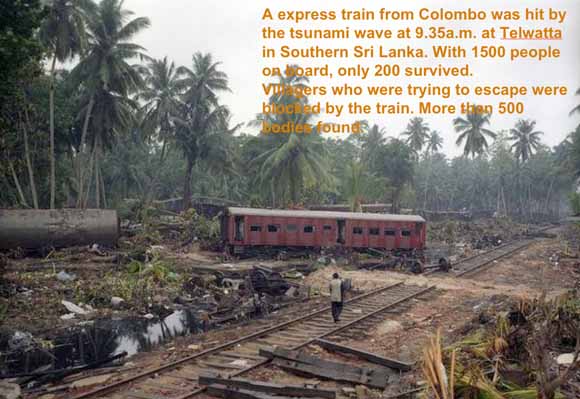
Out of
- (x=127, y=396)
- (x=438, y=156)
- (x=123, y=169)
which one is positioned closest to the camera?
(x=127, y=396)

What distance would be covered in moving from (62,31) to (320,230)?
1976 centimetres

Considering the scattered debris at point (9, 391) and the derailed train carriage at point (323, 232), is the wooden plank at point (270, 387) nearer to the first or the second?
the scattered debris at point (9, 391)

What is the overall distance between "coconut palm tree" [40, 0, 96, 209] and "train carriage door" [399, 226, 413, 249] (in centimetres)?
2033

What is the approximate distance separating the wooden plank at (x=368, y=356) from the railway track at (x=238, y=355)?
0.40 meters

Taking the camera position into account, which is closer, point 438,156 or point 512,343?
point 512,343

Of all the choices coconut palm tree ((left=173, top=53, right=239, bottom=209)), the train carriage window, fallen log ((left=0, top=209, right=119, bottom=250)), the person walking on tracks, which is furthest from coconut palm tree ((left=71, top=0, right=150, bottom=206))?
the person walking on tracks

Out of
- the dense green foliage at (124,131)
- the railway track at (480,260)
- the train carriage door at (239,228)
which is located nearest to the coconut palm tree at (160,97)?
the dense green foliage at (124,131)

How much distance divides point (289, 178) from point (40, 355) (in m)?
26.0

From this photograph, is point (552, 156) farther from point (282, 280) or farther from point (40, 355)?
point (40, 355)

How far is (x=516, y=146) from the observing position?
66.0 m

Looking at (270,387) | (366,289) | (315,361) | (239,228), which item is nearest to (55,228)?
(239,228)

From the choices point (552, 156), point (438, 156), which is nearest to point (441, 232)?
point (552, 156)

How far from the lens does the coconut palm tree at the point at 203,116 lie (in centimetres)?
3894

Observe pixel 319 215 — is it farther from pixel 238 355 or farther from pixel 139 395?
pixel 139 395
